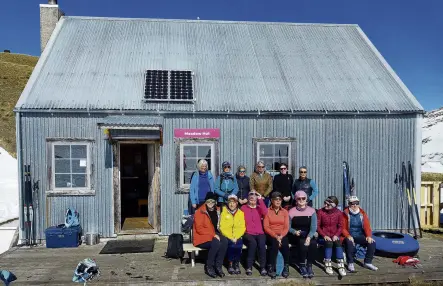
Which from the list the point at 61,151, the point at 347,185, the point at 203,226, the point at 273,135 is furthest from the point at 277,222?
the point at 61,151

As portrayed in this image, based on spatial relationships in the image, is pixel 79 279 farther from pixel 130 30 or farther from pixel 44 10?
pixel 44 10

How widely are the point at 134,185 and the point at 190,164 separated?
3748mm

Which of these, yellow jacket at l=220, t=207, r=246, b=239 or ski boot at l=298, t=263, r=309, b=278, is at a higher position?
yellow jacket at l=220, t=207, r=246, b=239

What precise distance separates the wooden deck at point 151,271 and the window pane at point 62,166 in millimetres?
2022

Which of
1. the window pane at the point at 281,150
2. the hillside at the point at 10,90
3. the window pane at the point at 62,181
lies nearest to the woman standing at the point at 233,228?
the window pane at the point at 281,150

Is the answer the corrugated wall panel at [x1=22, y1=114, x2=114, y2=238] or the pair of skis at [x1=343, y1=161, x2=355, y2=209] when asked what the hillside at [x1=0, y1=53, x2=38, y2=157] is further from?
the pair of skis at [x1=343, y1=161, x2=355, y2=209]

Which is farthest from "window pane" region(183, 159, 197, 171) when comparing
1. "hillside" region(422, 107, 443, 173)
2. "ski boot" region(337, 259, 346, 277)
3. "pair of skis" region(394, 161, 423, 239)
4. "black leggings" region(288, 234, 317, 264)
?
"hillside" region(422, 107, 443, 173)

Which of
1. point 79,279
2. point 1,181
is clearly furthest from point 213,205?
point 1,181

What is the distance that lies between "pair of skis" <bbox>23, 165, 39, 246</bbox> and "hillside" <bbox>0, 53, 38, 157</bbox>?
906 inches

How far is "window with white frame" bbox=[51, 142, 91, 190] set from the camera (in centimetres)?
969

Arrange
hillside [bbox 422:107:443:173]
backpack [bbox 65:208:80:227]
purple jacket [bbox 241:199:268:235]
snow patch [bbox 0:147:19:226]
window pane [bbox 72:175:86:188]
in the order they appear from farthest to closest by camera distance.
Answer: hillside [bbox 422:107:443:173], snow patch [bbox 0:147:19:226], window pane [bbox 72:175:86:188], backpack [bbox 65:208:80:227], purple jacket [bbox 241:199:268:235]

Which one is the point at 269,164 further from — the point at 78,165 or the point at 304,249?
the point at 78,165

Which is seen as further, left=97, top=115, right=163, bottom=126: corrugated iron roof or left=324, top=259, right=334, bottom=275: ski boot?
left=97, top=115, right=163, bottom=126: corrugated iron roof

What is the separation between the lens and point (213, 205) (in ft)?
25.1
